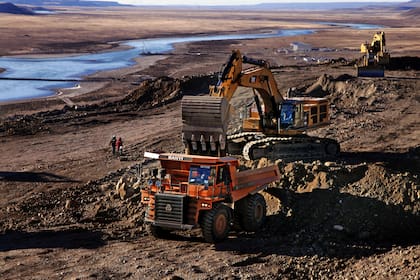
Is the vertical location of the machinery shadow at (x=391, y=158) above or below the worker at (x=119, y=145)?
above

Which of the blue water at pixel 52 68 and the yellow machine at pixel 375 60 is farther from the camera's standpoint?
the blue water at pixel 52 68

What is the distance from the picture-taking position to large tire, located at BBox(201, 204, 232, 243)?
50.6 feet

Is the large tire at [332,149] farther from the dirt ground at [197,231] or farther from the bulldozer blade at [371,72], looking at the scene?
the bulldozer blade at [371,72]

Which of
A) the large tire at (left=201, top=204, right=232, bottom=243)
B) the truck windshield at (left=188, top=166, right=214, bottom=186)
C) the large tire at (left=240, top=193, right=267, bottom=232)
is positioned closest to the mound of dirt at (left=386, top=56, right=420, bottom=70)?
the large tire at (left=240, top=193, right=267, bottom=232)

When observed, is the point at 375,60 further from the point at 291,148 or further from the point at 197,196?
the point at 197,196

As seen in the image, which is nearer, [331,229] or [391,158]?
[331,229]

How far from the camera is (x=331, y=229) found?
16.5 m

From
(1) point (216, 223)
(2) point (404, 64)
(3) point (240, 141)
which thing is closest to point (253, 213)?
(1) point (216, 223)

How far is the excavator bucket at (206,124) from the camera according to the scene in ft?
53.9

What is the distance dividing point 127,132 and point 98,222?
14.6 meters

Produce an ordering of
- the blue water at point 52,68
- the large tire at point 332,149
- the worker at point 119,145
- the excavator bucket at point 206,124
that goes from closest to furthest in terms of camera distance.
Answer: the excavator bucket at point 206,124 → the large tire at point 332,149 → the worker at point 119,145 → the blue water at point 52,68

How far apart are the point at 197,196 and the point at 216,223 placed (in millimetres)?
786

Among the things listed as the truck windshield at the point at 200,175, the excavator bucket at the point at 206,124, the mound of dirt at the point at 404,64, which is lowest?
the mound of dirt at the point at 404,64

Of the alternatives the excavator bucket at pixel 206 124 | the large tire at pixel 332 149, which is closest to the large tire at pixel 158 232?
the excavator bucket at pixel 206 124
